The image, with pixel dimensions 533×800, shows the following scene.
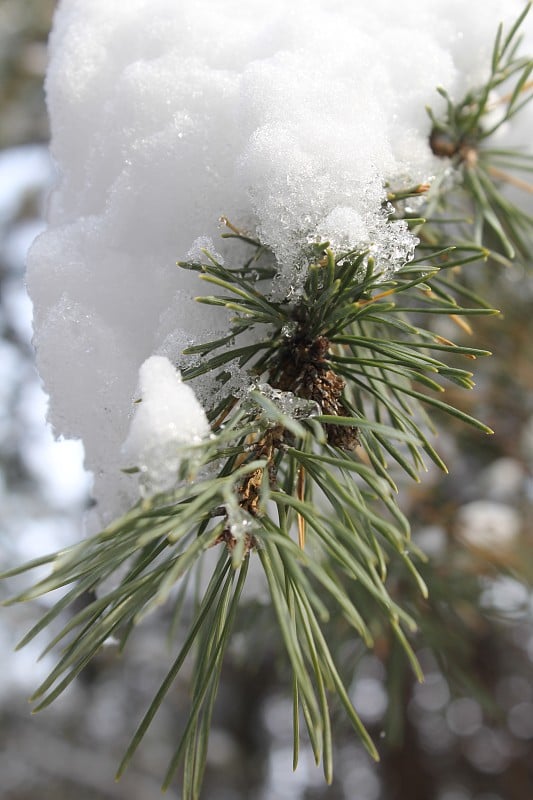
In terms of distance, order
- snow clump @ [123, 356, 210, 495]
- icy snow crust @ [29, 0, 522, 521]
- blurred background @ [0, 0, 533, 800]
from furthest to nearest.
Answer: blurred background @ [0, 0, 533, 800]
icy snow crust @ [29, 0, 522, 521]
snow clump @ [123, 356, 210, 495]

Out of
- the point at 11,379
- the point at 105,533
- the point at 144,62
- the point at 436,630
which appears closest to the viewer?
the point at 105,533

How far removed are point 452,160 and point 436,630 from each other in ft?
1.76

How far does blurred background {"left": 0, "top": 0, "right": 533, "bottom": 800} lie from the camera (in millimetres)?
964

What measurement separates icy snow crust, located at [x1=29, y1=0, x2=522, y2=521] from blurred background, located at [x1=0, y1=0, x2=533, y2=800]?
211 millimetres

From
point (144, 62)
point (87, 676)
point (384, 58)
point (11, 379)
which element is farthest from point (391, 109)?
point (87, 676)

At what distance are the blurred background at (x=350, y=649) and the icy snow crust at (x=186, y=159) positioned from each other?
0.21m

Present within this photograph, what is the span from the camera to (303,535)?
52 cm

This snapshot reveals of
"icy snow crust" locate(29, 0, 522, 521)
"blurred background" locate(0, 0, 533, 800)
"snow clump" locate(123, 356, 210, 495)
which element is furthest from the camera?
"blurred background" locate(0, 0, 533, 800)

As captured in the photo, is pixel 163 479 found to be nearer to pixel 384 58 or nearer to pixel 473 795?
pixel 384 58

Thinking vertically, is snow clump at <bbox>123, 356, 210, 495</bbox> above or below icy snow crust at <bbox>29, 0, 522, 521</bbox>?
below

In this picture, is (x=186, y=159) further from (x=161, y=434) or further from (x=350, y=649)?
(x=350, y=649)

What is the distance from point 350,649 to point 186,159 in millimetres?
884

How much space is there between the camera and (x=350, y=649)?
3.72ft

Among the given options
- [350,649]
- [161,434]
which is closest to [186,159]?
[161,434]
